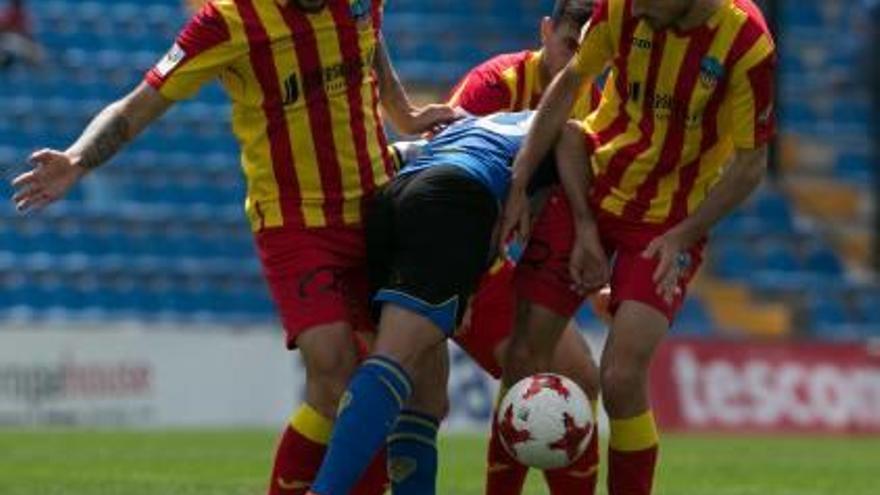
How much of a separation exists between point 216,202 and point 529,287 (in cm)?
1282

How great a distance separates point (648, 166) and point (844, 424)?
1149cm

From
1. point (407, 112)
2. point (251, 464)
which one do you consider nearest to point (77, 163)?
point (407, 112)

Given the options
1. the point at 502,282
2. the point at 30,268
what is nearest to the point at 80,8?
the point at 30,268

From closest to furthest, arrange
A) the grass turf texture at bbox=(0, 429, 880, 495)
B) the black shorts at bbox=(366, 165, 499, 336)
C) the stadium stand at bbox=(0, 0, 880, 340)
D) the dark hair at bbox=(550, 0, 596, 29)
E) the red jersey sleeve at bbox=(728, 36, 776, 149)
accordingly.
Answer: the black shorts at bbox=(366, 165, 499, 336), the red jersey sleeve at bbox=(728, 36, 776, 149), the dark hair at bbox=(550, 0, 596, 29), the grass turf texture at bbox=(0, 429, 880, 495), the stadium stand at bbox=(0, 0, 880, 340)

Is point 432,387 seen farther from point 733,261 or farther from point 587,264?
point 733,261

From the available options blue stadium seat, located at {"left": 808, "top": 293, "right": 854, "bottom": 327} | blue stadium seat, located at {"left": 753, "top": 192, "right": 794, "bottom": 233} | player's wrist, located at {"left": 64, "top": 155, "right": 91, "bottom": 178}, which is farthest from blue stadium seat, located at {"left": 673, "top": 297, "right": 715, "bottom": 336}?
player's wrist, located at {"left": 64, "top": 155, "right": 91, "bottom": 178}

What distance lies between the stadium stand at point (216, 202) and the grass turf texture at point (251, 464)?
3.02m

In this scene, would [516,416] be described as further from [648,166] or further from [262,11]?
[262,11]

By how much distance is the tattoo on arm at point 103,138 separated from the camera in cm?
662

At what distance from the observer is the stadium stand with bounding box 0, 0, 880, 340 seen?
61.9 feet

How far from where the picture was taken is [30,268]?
18656 mm

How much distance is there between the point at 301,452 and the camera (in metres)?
6.88

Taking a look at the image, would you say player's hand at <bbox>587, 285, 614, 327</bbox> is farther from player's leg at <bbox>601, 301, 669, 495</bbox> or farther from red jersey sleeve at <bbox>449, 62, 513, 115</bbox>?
red jersey sleeve at <bbox>449, 62, 513, 115</bbox>

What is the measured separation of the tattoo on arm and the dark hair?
1.85 meters
